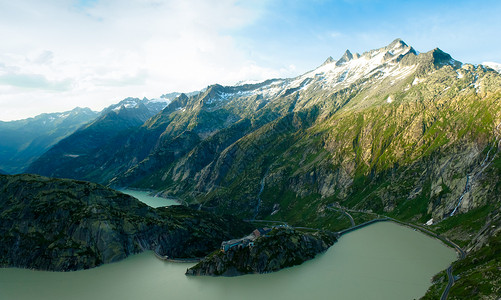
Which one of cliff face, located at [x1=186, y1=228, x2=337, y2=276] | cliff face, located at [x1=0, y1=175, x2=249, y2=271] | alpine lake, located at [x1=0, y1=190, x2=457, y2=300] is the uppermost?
cliff face, located at [x1=0, y1=175, x2=249, y2=271]

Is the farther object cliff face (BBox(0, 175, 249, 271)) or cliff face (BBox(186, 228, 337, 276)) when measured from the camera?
cliff face (BBox(0, 175, 249, 271))

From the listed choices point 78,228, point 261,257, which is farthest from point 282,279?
point 78,228

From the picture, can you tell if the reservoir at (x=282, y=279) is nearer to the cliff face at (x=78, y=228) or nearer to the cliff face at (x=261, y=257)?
the cliff face at (x=261, y=257)

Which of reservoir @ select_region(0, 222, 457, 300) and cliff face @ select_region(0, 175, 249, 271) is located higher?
cliff face @ select_region(0, 175, 249, 271)

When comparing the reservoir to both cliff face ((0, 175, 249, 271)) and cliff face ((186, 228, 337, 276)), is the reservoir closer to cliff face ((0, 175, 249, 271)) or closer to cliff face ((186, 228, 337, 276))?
cliff face ((186, 228, 337, 276))

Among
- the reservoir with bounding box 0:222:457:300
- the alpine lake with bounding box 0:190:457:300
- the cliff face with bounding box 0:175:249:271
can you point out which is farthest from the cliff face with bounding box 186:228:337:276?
the cliff face with bounding box 0:175:249:271

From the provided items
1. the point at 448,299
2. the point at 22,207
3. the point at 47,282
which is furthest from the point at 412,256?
the point at 22,207

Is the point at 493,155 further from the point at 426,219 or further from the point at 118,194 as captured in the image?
the point at 118,194

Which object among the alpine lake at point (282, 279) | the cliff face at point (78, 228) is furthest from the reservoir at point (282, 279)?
the cliff face at point (78, 228)

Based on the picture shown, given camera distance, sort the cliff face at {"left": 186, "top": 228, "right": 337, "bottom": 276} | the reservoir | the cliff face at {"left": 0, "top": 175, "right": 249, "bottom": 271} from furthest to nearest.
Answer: the cliff face at {"left": 0, "top": 175, "right": 249, "bottom": 271}
the cliff face at {"left": 186, "top": 228, "right": 337, "bottom": 276}
the reservoir
